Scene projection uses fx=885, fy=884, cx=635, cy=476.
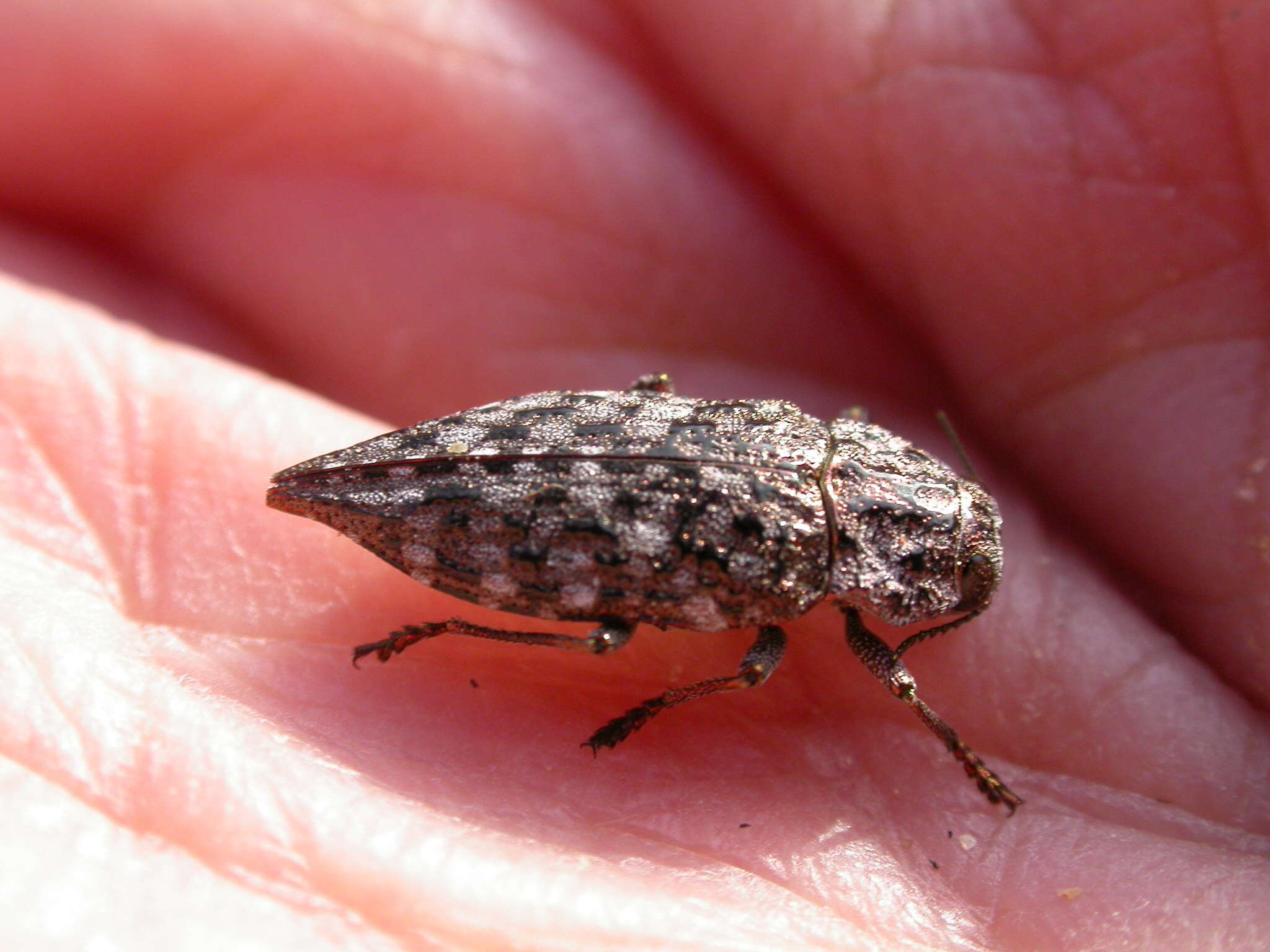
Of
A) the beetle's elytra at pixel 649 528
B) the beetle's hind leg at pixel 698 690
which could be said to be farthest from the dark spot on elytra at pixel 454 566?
the beetle's hind leg at pixel 698 690

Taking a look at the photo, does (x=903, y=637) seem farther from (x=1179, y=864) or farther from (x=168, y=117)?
(x=168, y=117)

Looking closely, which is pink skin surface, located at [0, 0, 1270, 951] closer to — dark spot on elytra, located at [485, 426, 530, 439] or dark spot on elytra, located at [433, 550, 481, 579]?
dark spot on elytra, located at [433, 550, 481, 579]

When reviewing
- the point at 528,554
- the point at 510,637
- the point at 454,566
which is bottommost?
the point at 510,637

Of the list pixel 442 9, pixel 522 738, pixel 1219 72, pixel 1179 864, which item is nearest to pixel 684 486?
pixel 522 738

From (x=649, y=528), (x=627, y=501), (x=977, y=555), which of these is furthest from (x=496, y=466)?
(x=977, y=555)

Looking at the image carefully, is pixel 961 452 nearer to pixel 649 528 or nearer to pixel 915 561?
pixel 915 561
